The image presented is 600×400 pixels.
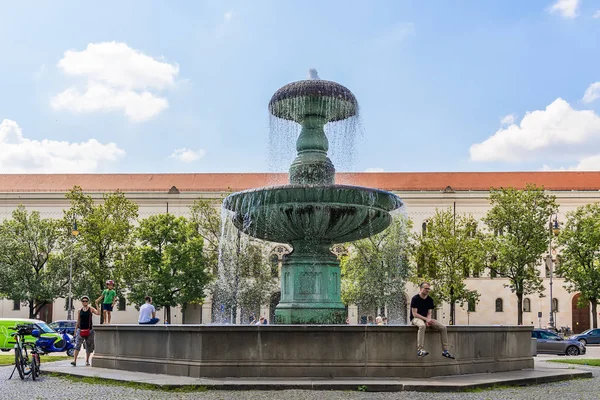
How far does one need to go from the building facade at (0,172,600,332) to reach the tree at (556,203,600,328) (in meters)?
8.21

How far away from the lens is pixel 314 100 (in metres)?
16.8

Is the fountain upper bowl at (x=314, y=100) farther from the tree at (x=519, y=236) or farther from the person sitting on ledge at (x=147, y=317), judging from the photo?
the tree at (x=519, y=236)

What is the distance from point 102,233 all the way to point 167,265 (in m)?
5.09

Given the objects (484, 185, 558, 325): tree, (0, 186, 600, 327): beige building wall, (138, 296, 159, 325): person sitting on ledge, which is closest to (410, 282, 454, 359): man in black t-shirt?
(138, 296, 159, 325): person sitting on ledge

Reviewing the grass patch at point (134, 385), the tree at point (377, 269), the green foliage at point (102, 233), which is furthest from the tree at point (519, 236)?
the grass patch at point (134, 385)

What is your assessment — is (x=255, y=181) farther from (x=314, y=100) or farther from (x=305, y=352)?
(x=305, y=352)

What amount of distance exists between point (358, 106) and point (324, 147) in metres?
1.28

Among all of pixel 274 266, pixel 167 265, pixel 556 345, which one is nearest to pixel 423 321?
pixel 556 345

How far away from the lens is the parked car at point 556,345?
99.1 feet

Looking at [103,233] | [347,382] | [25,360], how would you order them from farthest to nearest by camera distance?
[103,233] → [25,360] → [347,382]

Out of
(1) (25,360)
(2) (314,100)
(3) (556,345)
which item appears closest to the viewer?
(1) (25,360)

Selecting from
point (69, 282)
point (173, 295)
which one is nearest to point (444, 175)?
point (173, 295)

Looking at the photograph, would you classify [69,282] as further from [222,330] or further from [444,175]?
[222,330]

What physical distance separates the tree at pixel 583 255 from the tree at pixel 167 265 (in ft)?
82.5
